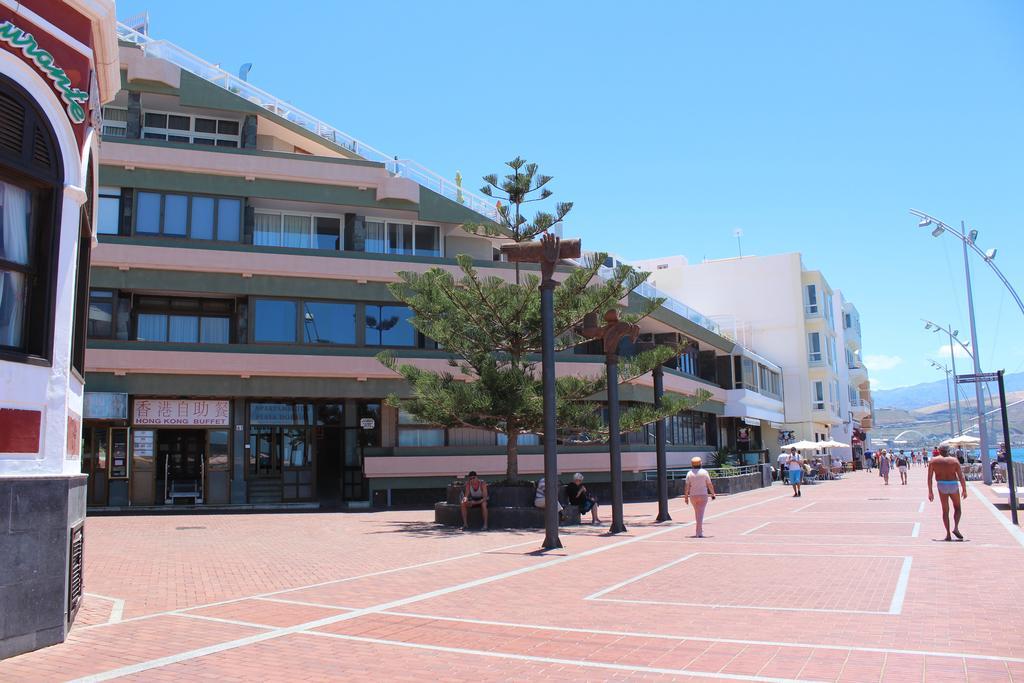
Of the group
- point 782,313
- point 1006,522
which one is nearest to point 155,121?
point 1006,522

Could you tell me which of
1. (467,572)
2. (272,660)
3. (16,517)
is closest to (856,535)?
(467,572)

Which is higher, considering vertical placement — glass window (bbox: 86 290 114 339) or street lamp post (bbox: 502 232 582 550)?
glass window (bbox: 86 290 114 339)

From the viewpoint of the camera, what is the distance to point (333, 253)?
2622cm

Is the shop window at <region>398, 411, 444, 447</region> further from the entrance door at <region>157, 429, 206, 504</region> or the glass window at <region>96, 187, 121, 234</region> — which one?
the glass window at <region>96, 187, 121, 234</region>

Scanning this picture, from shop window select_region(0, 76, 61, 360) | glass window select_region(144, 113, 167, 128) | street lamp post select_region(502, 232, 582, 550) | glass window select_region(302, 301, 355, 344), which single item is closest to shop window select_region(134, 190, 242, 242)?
glass window select_region(144, 113, 167, 128)

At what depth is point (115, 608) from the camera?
8867 mm

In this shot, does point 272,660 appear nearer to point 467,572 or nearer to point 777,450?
point 467,572

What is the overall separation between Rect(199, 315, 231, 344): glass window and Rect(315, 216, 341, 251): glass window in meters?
3.92

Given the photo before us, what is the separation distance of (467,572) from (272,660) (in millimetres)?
4972

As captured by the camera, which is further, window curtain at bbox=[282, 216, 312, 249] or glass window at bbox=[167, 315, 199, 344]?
window curtain at bbox=[282, 216, 312, 249]

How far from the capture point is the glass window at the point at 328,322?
25.8 metres

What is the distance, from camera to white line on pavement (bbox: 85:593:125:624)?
324 inches

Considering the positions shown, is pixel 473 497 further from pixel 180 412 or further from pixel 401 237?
pixel 401 237

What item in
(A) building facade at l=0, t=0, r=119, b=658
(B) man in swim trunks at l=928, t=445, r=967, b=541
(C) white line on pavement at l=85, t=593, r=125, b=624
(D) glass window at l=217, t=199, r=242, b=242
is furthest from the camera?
(D) glass window at l=217, t=199, r=242, b=242
